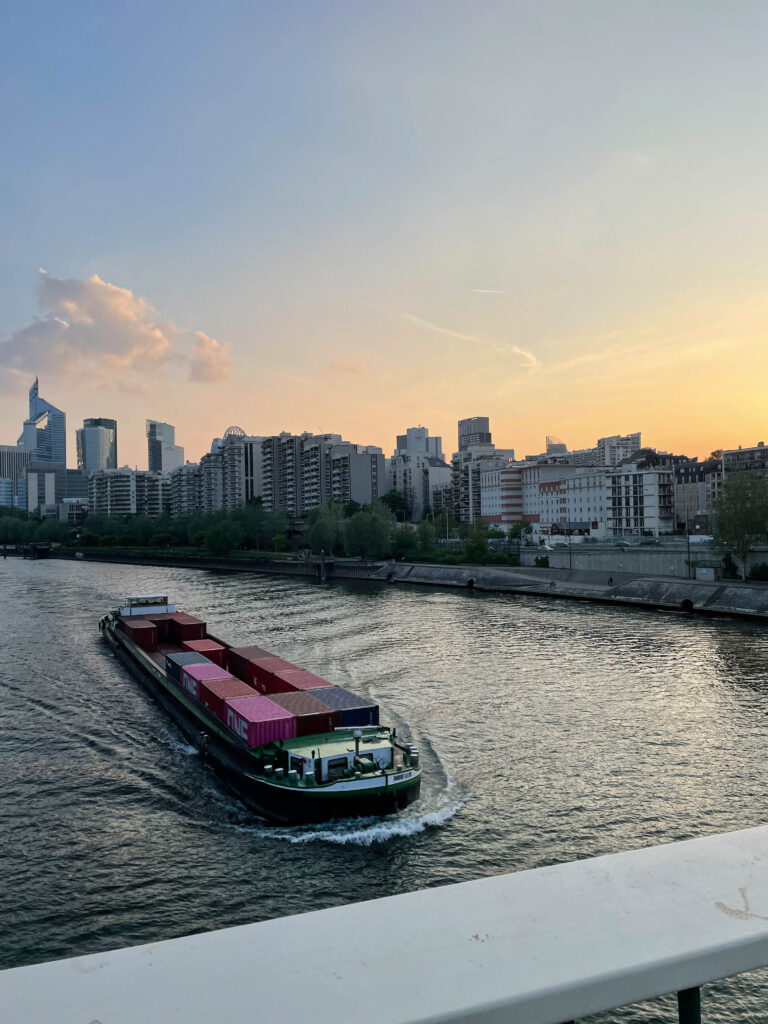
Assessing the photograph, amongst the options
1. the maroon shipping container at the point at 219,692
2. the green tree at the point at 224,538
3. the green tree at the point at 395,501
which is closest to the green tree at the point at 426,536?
the green tree at the point at 224,538

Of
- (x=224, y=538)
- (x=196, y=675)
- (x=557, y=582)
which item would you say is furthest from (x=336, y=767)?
(x=224, y=538)

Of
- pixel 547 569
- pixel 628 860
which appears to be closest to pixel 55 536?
pixel 547 569

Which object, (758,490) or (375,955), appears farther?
(758,490)

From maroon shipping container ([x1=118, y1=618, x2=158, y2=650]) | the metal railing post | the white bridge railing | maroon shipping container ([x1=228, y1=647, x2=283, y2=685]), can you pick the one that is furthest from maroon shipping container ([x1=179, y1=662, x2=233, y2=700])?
the metal railing post

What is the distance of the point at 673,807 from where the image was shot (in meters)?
19.9

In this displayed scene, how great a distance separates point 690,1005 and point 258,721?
21.1 metres

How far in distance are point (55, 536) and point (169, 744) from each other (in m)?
171

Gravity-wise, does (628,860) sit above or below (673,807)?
above

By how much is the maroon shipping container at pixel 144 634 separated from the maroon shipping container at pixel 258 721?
60.5 ft

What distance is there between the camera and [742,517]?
60656mm

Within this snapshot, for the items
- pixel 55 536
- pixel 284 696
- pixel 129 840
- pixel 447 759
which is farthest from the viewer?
pixel 55 536

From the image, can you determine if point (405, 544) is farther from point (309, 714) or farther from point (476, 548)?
point (309, 714)

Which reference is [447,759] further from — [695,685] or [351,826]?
[695,685]

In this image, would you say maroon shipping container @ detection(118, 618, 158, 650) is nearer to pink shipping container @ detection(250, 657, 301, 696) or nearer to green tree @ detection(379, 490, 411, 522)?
pink shipping container @ detection(250, 657, 301, 696)
